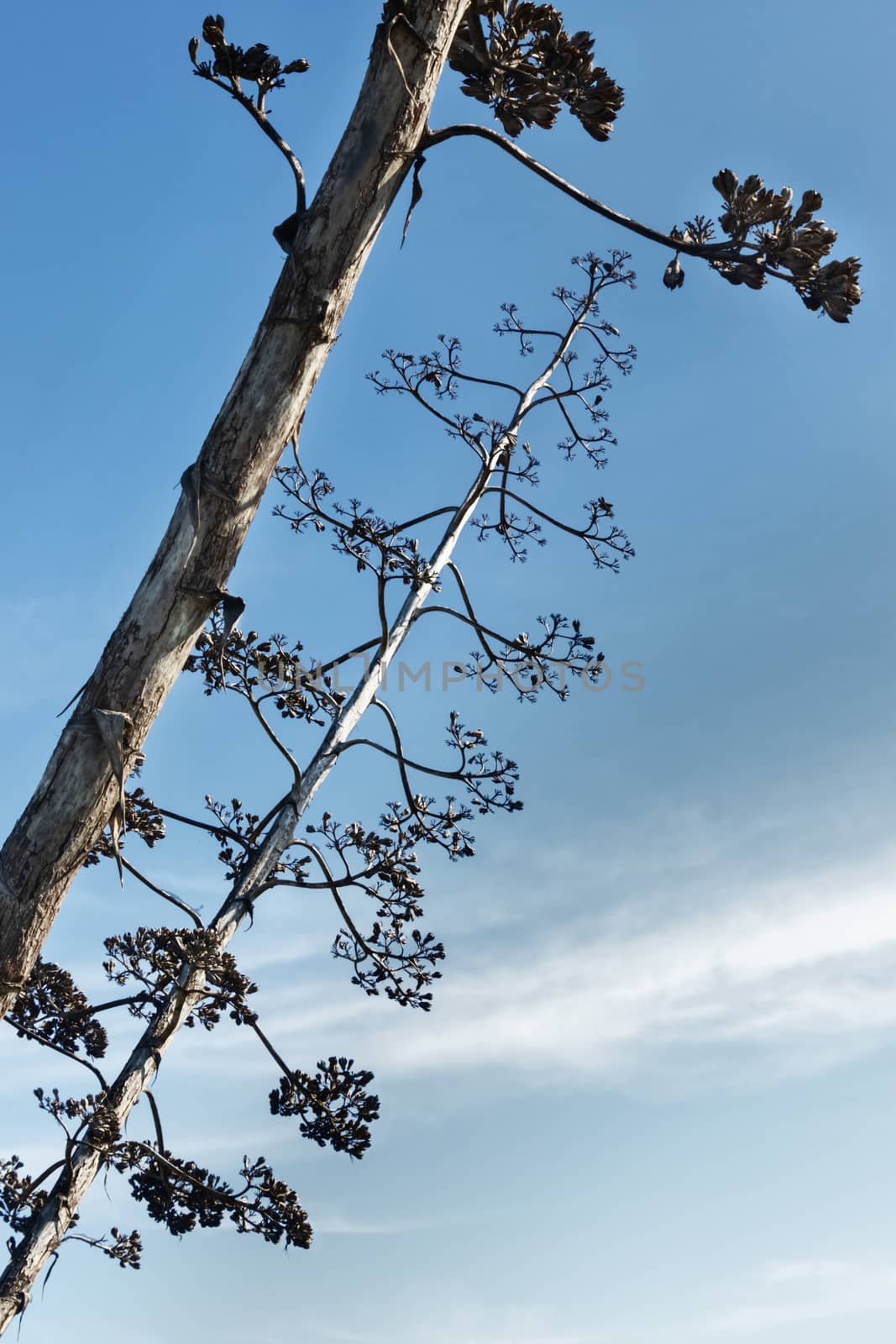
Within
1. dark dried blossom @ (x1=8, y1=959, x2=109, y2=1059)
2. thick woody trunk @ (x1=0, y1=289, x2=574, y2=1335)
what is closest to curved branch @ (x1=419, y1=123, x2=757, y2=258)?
thick woody trunk @ (x1=0, y1=289, x2=574, y2=1335)

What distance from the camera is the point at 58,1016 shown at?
597cm

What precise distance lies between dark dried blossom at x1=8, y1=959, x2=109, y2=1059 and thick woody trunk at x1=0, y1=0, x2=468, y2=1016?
2677mm

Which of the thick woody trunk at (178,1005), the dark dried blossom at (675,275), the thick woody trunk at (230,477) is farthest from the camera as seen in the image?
the thick woody trunk at (178,1005)

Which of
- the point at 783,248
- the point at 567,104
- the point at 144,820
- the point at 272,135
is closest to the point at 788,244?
the point at 783,248

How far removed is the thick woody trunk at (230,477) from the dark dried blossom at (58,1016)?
2677mm

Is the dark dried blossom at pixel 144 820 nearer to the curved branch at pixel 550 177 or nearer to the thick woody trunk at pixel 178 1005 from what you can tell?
the thick woody trunk at pixel 178 1005

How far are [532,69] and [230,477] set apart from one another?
73.9 inches

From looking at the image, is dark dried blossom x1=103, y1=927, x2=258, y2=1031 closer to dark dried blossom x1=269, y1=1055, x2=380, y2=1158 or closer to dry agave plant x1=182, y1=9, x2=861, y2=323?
dark dried blossom x1=269, y1=1055, x2=380, y2=1158

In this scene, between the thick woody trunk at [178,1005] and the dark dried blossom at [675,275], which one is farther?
the thick woody trunk at [178,1005]

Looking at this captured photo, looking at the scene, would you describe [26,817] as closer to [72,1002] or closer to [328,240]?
[328,240]

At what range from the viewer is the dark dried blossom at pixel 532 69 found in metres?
3.86

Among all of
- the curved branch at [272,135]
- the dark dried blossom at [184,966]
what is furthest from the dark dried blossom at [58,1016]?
the curved branch at [272,135]

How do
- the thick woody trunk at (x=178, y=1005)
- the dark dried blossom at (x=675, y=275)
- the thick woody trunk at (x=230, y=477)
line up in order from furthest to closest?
the thick woody trunk at (x=178, y=1005), the dark dried blossom at (x=675, y=275), the thick woody trunk at (x=230, y=477)

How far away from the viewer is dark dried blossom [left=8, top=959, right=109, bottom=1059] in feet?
19.5
